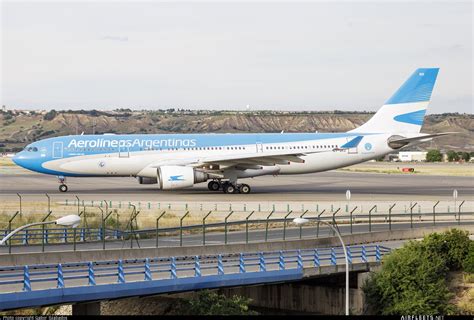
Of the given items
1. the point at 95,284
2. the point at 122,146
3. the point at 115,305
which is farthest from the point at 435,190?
the point at 95,284

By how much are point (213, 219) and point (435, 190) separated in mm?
27778

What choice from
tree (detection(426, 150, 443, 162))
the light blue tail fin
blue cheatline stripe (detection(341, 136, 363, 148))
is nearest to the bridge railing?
blue cheatline stripe (detection(341, 136, 363, 148))

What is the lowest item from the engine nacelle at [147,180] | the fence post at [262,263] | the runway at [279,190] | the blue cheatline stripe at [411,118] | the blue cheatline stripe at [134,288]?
the blue cheatline stripe at [134,288]

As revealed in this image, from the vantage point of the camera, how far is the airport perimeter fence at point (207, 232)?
39.9 m

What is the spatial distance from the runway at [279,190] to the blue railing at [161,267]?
2400 centimetres

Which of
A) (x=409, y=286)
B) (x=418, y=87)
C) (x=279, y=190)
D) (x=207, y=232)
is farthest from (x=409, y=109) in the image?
(x=409, y=286)

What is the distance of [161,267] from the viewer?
32.2 m

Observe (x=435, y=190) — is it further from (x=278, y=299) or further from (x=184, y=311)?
(x=184, y=311)

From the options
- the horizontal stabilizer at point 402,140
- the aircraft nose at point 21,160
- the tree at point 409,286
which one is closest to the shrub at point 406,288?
the tree at point 409,286

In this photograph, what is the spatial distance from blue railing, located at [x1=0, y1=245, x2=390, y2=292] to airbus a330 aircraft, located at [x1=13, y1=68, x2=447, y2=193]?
2426cm

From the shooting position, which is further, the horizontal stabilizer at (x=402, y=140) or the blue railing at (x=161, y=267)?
the horizontal stabilizer at (x=402, y=140)

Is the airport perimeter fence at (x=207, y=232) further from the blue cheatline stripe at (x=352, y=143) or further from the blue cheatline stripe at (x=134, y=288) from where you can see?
the blue cheatline stripe at (x=352, y=143)

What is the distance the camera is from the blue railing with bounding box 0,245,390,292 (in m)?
27.5

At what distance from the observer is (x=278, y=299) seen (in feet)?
116
